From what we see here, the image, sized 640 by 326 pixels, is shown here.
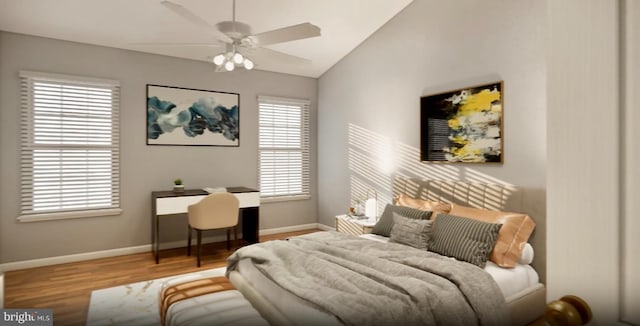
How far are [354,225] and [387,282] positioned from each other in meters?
2.14

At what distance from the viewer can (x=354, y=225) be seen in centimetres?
423

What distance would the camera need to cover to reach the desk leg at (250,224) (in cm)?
495

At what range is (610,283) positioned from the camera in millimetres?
575

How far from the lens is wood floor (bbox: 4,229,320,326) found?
9.77 feet

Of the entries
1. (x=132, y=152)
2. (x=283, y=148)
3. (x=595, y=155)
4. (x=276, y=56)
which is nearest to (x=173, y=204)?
(x=132, y=152)

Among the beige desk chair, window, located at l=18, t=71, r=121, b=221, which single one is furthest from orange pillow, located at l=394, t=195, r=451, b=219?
window, located at l=18, t=71, r=121, b=221

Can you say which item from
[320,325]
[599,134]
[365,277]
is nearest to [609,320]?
[599,134]

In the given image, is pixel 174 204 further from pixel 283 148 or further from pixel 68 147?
pixel 283 148

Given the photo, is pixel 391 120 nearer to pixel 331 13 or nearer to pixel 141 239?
pixel 331 13

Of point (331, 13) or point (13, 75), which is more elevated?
point (331, 13)

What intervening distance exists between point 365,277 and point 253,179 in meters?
3.53

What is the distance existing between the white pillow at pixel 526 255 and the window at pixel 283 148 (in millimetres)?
3673

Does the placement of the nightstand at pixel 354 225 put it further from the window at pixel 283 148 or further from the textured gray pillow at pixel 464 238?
the window at pixel 283 148

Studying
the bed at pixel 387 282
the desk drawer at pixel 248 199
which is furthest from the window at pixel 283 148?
the bed at pixel 387 282
